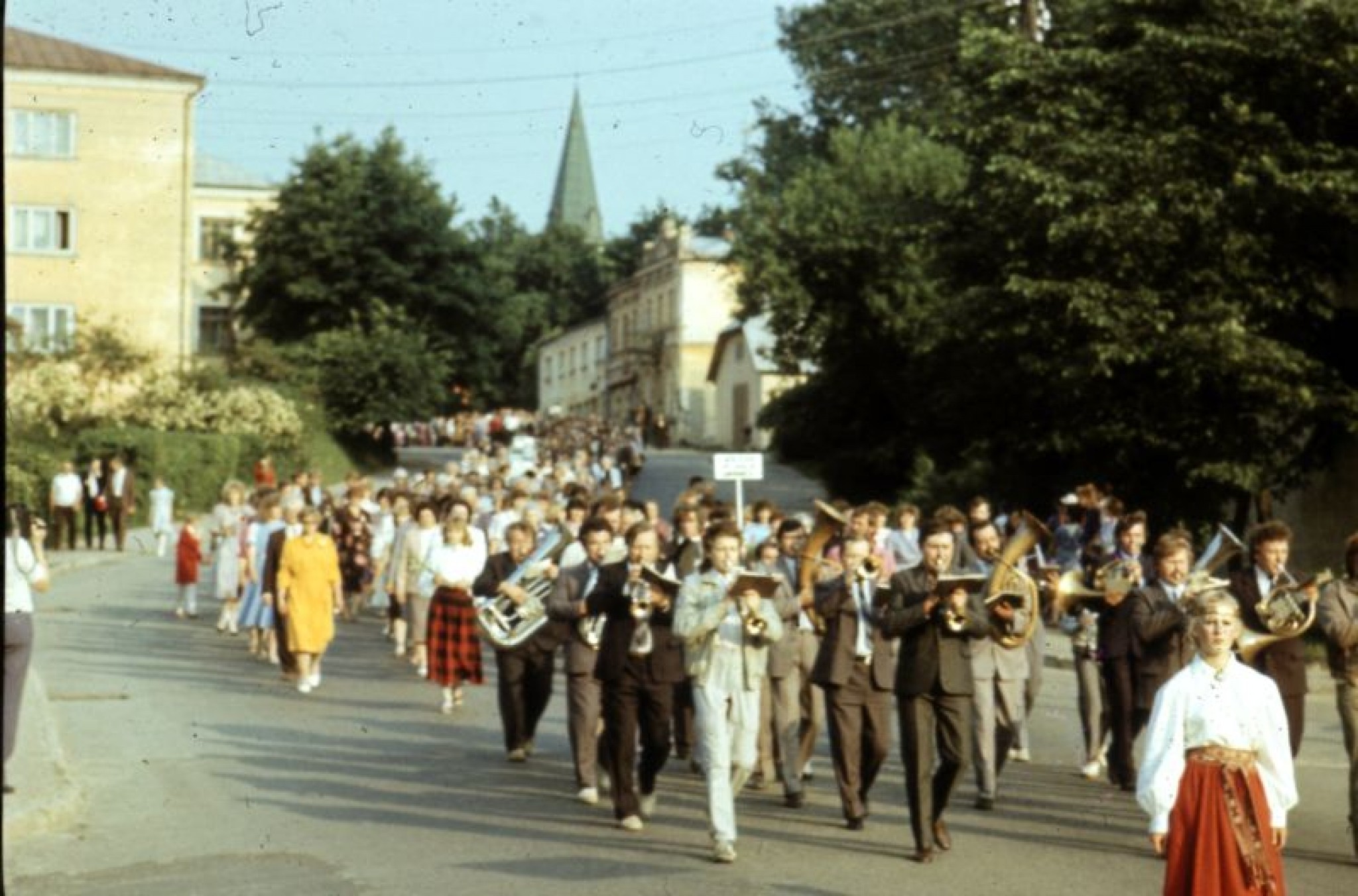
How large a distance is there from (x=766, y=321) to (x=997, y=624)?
41.2 metres

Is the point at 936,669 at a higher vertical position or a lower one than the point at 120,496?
lower

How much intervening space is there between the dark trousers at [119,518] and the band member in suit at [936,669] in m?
31.6

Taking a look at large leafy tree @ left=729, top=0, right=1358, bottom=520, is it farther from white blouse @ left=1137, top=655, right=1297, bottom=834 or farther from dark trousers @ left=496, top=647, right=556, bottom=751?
white blouse @ left=1137, top=655, right=1297, bottom=834

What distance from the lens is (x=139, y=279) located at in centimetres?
6228

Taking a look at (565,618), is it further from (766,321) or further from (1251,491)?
(766,321)

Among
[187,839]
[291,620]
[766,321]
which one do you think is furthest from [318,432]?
[187,839]

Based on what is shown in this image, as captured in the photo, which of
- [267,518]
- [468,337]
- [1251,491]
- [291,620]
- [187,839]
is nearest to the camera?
[187,839]

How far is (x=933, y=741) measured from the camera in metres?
11.9

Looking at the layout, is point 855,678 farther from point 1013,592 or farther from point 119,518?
point 119,518

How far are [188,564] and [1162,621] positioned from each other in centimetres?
1834

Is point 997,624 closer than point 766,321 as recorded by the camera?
Yes

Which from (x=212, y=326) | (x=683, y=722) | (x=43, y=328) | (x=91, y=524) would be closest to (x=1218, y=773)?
(x=683, y=722)

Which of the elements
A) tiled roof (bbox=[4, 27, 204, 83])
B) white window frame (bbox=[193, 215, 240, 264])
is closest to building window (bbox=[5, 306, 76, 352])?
tiled roof (bbox=[4, 27, 204, 83])

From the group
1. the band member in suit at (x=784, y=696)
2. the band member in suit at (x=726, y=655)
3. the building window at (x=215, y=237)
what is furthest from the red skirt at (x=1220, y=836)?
the building window at (x=215, y=237)
